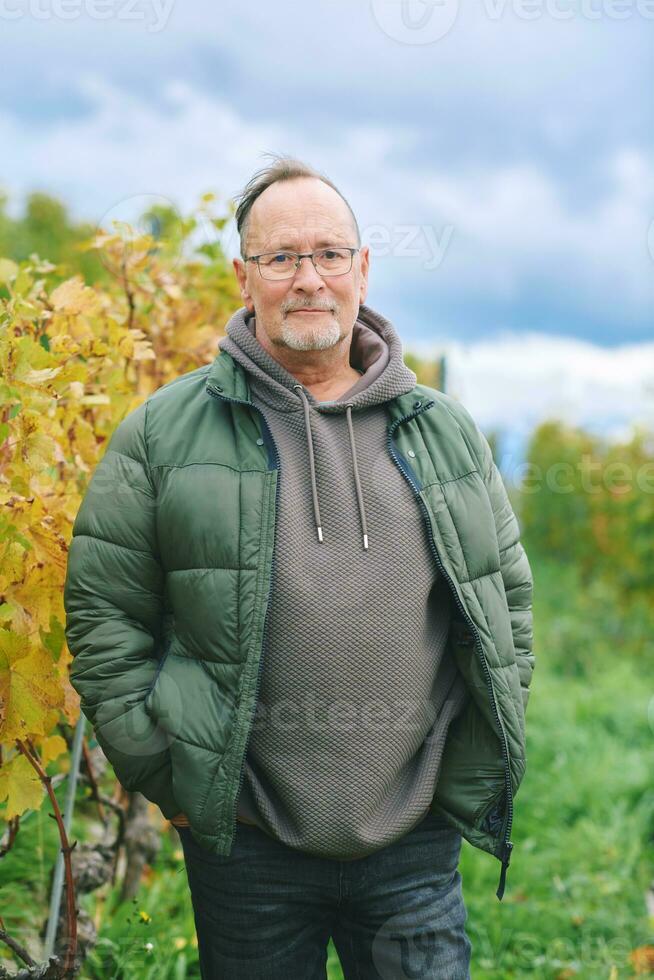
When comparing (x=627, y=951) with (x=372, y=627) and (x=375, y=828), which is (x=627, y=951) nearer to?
(x=375, y=828)

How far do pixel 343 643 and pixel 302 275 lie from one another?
0.81 meters

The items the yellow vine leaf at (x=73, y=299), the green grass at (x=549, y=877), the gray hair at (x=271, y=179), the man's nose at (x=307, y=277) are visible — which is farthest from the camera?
the green grass at (x=549, y=877)

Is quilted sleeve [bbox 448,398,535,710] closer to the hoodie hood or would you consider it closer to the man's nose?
the hoodie hood

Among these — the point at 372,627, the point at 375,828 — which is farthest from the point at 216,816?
the point at 372,627

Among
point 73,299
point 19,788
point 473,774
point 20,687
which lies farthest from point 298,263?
point 19,788

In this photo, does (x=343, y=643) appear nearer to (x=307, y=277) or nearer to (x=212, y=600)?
(x=212, y=600)

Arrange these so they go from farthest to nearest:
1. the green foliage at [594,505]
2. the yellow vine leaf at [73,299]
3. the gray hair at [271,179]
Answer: the green foliage at [594,505] → the yellow vine leaf at [73,299] → the gray hair at [271,179]

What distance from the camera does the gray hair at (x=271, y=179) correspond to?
2.28 m

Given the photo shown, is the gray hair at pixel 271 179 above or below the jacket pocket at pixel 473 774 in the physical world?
above

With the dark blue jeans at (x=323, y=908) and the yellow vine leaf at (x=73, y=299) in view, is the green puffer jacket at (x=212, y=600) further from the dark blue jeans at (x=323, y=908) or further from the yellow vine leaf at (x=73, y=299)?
the yellow vine leaf at (x=73, y=299)

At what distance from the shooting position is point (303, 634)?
1968 millimetres

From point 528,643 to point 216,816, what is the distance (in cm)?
83

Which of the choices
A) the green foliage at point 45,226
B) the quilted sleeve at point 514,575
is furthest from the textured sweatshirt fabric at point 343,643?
the green foliage at point 45,226

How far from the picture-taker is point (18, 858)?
3148 millimetres
